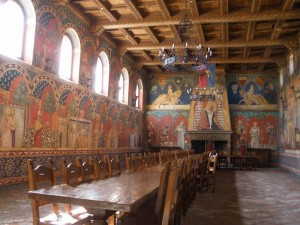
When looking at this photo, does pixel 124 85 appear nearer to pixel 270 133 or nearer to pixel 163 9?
pixel 163 9

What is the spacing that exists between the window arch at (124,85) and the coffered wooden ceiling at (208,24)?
47.5 inches

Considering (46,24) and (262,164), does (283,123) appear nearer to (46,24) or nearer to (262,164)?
(262,164)

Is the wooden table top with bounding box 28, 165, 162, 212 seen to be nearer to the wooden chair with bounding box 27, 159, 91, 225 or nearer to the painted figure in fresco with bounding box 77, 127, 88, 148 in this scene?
the wooden chair with bounding box 27, 159, 91, 225

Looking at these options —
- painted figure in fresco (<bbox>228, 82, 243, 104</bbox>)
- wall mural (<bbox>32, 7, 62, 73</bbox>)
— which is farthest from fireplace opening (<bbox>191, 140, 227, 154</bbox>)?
wall mural (<bbox>32, 7, 62, 73</bbox>)

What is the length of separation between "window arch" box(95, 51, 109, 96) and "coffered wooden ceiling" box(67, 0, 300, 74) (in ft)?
3.95

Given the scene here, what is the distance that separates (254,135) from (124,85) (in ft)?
31.3

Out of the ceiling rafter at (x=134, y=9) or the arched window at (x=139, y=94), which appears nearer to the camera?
the ceiling rafter at (x=134, y=9)

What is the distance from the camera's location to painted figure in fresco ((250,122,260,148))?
20844 millimetres

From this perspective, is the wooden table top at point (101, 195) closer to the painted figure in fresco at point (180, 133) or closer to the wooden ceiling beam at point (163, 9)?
the wooden ceiling beam at point (163, 9)

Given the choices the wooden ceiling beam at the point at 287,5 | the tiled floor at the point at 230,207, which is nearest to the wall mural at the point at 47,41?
the tiled floor at the point at 230,207

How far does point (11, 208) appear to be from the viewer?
18.5ft

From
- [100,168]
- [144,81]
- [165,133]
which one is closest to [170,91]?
[144,81]

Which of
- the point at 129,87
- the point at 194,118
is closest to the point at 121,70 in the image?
the point at 129,87

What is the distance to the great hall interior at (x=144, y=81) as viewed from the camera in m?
9.56
